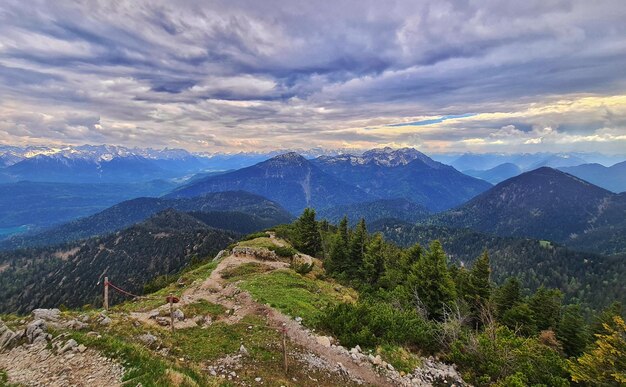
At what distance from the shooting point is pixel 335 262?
6112cm

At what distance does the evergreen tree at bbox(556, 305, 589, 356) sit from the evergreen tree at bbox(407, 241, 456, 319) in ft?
45.6

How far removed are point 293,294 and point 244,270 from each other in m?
14.6

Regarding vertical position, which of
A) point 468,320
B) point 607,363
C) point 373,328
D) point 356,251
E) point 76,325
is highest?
point 76,325

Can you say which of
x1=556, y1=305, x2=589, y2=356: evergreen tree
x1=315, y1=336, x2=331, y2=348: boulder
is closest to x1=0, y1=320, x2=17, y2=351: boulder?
x1=315, y1=336, x2=331, y2=348: boulder

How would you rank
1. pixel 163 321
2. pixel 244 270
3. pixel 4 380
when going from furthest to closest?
1. pixel 244 270
2. pixel 163 321
3. pixel 4 380

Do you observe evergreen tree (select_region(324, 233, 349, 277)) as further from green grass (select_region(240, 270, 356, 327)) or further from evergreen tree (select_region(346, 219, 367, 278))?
green grass (select_region(240, 270, 356, 327))

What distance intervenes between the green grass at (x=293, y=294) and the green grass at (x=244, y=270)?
10.2 feet

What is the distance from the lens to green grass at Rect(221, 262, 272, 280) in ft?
143

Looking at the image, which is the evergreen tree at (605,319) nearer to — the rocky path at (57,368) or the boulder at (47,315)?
the rocky path at (57,368)

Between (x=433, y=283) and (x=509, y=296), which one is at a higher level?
(x=433, y=283)

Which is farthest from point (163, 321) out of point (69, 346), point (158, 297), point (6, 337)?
point (158, 297)

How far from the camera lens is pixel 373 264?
5666cm

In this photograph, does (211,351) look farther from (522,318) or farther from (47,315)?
(522,318)

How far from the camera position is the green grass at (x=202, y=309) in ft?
90.4
